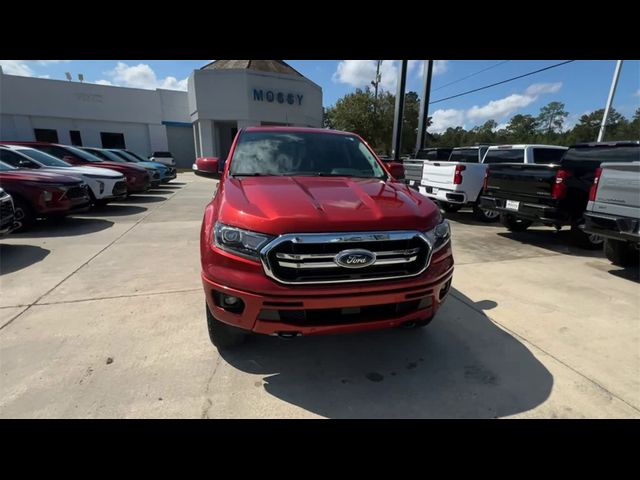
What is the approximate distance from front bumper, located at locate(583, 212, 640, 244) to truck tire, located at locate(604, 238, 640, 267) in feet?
1.57

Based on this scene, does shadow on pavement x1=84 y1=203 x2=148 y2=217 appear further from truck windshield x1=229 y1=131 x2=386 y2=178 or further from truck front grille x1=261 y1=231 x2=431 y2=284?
truck front grille x1=261 y1=231 x2=431 y2=284

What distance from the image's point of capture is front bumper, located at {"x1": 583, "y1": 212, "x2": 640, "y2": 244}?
4.42 metres

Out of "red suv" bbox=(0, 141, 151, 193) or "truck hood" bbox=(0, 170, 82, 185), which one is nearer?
"truck hood" bbox=(0, 170, 82, 185)

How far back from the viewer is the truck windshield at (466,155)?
1055cm

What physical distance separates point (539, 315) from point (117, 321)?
4328 mm

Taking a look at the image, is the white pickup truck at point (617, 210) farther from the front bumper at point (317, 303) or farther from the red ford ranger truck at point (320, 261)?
the front bumper at point (317, 303)

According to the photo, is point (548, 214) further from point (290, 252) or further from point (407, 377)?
point (290, 252)

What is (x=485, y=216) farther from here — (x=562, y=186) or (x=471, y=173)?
(x=562, y=186)

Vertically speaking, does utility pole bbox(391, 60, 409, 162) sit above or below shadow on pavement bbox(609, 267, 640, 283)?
above

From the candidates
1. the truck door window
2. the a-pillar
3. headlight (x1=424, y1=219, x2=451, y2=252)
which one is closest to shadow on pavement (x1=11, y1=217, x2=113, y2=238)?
headlight (x1=424, y1=219, x2=451, y2=252)

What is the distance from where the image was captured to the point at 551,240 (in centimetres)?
717

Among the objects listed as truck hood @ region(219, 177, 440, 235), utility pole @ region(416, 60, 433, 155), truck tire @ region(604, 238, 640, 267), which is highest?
utility pole @ region(416, 60, 433, 155)

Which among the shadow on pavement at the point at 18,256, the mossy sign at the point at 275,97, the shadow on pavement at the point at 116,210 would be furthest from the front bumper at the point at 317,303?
the mossy sign at the point at 275,97
